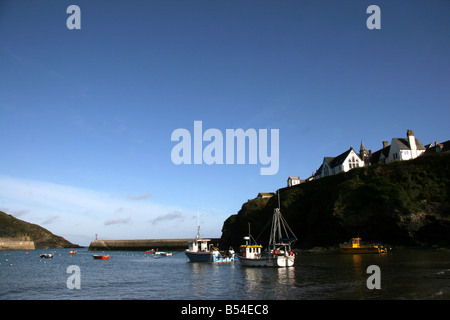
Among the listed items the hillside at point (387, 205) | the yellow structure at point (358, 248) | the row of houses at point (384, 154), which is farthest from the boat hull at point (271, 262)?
the row of houses at point (384, 154)

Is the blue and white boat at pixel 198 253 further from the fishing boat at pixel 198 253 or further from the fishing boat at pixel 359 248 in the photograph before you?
the fishing boat at pixel 359 248

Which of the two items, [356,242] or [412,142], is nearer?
[356,242]

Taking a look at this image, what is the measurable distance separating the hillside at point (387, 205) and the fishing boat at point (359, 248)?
21.8 ft

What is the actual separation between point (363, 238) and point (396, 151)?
3035cm

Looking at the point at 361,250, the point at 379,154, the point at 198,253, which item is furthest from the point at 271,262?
the point at 379,154

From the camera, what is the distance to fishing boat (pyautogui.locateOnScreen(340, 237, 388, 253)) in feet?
229

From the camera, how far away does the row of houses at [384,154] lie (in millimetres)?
92875

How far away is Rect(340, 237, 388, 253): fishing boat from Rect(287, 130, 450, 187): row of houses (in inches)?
1264

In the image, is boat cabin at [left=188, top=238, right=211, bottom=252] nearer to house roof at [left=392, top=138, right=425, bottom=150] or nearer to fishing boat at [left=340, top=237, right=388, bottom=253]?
fishing boat at [left=340, top=237, right=388, bottom=253]

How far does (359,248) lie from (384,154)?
1703 inches

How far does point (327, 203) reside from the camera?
9281 centimetres

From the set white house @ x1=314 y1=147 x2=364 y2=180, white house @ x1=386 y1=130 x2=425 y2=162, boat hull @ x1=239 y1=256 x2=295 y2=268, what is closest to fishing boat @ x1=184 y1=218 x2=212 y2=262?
boat hull @ x1=239 y1=256 x2=295 y2=268

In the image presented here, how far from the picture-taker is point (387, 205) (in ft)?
254

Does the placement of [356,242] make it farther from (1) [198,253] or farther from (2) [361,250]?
(1) [198,253]
